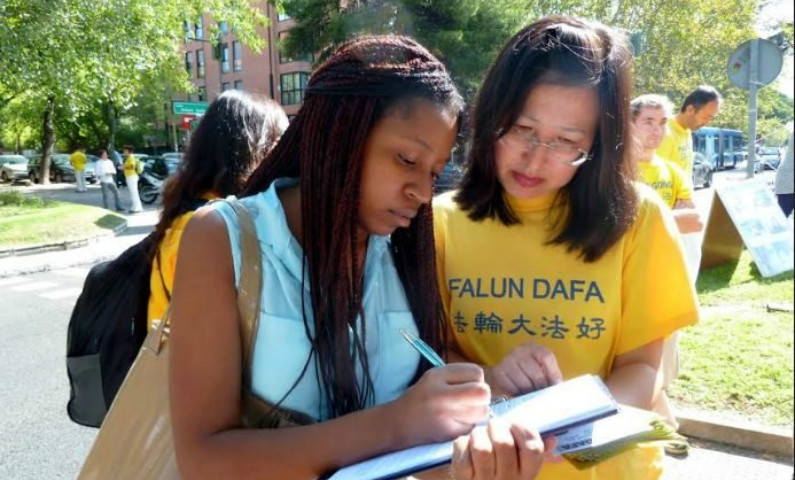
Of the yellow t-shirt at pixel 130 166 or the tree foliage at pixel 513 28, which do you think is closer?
the tree foliage at pixel 513 28

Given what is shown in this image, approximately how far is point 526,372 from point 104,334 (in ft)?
4.62

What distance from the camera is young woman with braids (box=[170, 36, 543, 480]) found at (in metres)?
0.99

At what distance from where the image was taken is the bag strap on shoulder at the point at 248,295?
1020 mm

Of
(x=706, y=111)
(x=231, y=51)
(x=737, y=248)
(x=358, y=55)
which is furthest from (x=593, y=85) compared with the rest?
(x=231, y=51)

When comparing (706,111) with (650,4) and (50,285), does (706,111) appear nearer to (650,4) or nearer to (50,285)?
(650,4)

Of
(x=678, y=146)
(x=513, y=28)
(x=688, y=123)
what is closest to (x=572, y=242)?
(x=678, y=146)

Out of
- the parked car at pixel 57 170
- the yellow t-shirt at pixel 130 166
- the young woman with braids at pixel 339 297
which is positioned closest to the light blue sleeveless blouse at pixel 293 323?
the young woman with braids at pixel 339 297

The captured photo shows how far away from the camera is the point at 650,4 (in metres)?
3.91

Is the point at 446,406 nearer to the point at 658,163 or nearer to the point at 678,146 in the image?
the point at 658,163

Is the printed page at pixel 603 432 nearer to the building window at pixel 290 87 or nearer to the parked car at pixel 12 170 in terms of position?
the parked car at pixel 12 170

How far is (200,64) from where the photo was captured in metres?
46.6

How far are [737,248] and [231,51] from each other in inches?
1680

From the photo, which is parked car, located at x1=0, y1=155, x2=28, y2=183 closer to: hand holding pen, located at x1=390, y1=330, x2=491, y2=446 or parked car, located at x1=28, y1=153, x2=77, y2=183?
parked car, located at x1=28, y1=153, x2=77, y2=183

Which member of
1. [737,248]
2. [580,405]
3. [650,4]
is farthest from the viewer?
[737,248]
